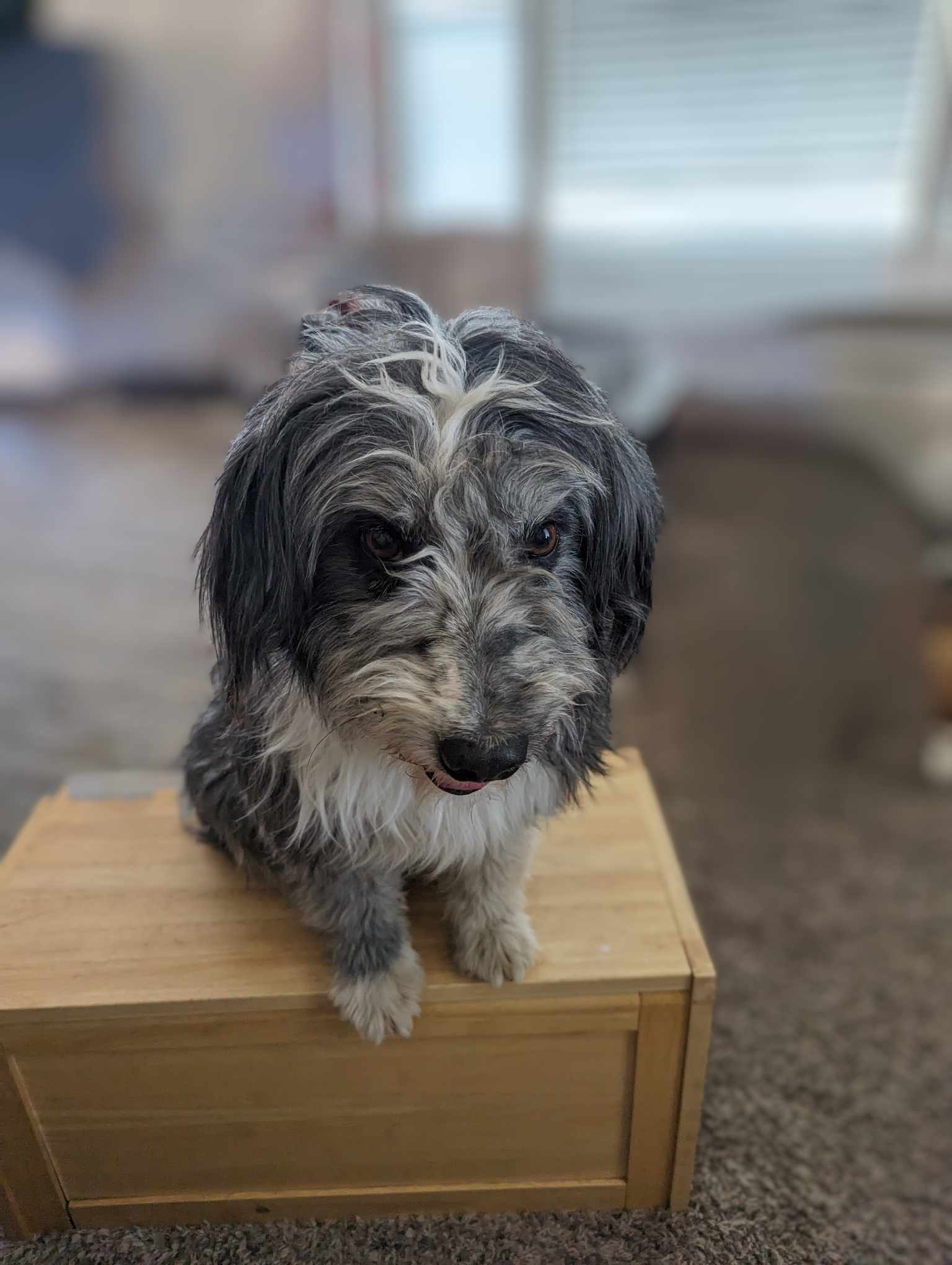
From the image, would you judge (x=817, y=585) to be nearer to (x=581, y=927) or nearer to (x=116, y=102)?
(x=581, y=927)

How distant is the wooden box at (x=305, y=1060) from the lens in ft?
3.49

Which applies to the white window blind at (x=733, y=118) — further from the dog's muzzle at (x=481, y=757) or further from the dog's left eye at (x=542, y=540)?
the dog's muzzle at (x=481, y=757)

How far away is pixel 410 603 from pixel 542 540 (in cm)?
14

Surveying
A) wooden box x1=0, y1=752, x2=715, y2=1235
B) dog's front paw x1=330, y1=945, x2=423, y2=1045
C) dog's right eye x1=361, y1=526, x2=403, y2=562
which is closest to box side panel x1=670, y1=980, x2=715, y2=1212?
wooden box x1=0, y1=752, x2=715, y2=1235

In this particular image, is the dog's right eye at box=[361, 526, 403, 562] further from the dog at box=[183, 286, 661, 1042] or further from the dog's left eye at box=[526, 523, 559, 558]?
the dog's left eye at box=[526, 523, 559, 558]

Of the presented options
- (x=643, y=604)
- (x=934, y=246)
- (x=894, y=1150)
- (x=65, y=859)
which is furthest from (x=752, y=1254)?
(x=934, y=246)

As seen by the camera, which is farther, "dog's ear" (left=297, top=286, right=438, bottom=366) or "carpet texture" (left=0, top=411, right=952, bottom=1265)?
"carpet texture" (left=0, top=411, right=952, bottom=1265)

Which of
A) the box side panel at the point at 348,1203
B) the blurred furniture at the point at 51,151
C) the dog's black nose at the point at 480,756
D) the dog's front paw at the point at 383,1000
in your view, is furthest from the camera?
the blurred furniture at the point at 51,151

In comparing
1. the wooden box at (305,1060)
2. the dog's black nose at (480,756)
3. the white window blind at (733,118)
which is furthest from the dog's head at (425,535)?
the white window blind at (733,118)

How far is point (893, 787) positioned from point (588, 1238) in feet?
5.05

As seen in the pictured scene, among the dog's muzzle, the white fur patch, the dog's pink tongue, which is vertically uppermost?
the dog's muzzle

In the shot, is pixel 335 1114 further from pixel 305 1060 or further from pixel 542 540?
pixel 542 540

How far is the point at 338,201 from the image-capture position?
6.38ft

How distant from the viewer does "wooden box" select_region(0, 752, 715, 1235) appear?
106cm
